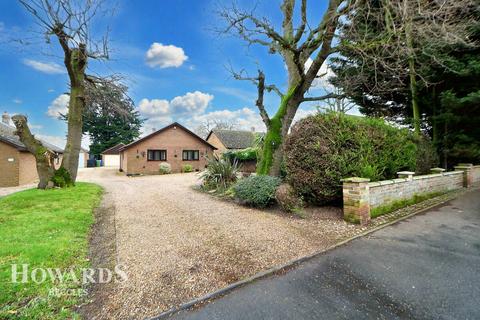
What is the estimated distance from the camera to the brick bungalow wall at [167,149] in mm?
21969

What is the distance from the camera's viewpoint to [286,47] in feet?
23.8

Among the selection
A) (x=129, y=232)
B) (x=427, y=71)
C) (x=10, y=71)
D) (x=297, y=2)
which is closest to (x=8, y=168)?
(x=10, y=71)

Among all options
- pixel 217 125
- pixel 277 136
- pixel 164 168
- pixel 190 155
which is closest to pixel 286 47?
pixel 277 136

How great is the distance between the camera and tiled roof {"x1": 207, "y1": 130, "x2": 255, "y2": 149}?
32094 millimetres

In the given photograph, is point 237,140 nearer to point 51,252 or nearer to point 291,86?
point 291,86

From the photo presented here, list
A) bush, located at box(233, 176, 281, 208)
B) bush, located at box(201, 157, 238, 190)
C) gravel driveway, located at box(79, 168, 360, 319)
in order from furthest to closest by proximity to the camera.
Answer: bush, located at box(201, 157, 238, 190), bush, located at box(233, 176, 281, 208), gravel driveway, located at box(79, 168, 360, 319)

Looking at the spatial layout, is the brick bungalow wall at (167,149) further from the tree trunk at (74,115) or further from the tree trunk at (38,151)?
the tree trunk at (38,151)

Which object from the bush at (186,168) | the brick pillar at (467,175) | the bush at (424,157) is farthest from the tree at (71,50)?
the brick pillar at (467,175)

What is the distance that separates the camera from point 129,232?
4762mm

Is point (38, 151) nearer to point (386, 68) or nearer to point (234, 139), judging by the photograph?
point (386, 68)

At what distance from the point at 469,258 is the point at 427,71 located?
9981mm

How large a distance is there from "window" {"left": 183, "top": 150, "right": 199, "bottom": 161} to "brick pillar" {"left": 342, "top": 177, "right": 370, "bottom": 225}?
2144 cm

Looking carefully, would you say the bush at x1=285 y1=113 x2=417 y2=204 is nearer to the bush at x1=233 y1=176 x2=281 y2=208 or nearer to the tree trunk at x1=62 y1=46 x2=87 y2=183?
the bush at x1=233 y1=176 x2=281 y2=208

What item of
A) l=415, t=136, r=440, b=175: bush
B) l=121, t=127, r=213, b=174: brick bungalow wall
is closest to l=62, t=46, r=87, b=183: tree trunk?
l=121, t=127, r=213, b=174: brick bungalow wall
